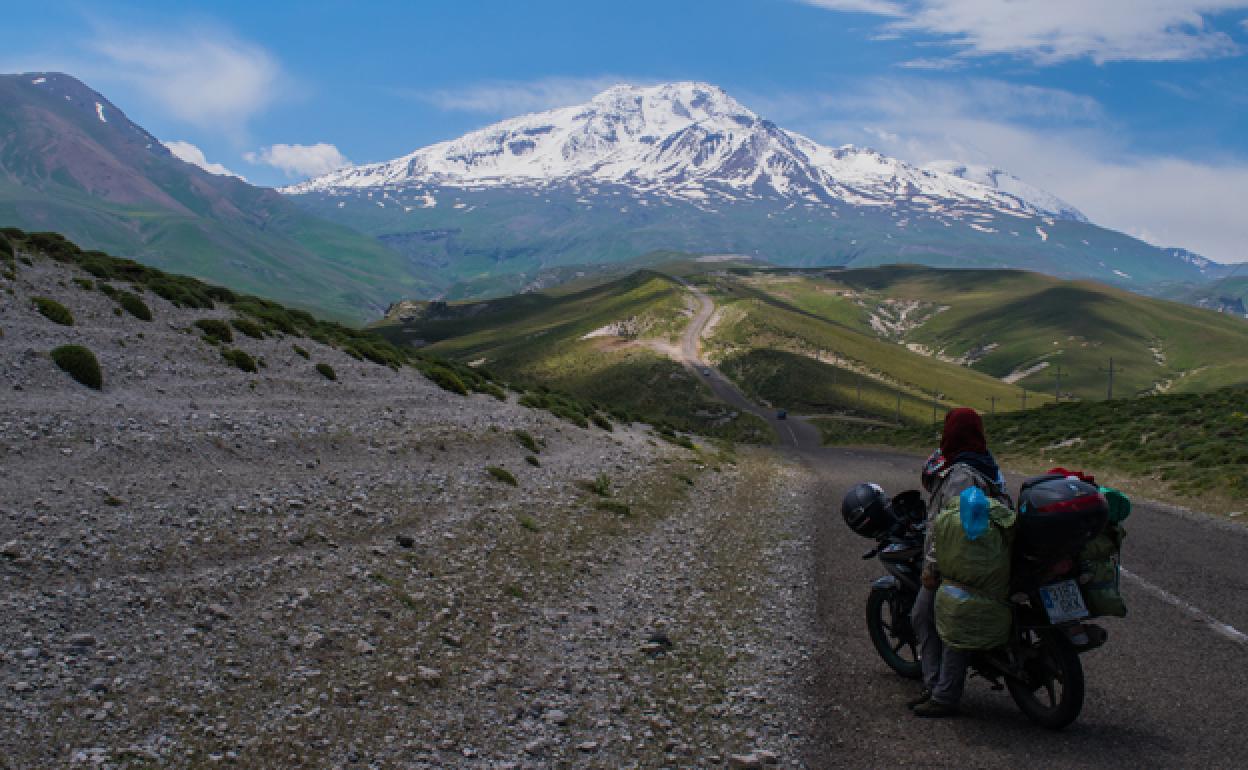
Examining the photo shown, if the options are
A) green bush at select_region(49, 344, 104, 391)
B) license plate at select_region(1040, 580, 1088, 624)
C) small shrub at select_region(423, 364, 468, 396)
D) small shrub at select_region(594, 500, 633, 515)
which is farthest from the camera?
small shrub at select_region(423, 364, 468, 396)

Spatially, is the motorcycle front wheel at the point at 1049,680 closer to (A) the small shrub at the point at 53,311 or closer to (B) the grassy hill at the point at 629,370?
(A) the small shrub at the point at 53,311

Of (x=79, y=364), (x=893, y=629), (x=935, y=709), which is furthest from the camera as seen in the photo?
(x=79, y=364)

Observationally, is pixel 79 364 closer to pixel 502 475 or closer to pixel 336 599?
pixel 502 475

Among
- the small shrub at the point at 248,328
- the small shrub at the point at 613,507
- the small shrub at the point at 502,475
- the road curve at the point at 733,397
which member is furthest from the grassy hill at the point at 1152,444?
the small shrub at the point at 248,328

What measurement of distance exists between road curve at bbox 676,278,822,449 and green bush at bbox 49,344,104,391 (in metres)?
70.5

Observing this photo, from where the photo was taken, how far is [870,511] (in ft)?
32.7

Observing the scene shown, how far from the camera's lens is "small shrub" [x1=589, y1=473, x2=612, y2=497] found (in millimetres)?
22992

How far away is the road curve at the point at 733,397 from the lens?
10006cm

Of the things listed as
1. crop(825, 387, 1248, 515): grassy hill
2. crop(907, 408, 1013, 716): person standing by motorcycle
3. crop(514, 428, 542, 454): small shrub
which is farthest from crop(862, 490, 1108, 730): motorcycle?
crop(825, 387, 1248, 515): grassy hill

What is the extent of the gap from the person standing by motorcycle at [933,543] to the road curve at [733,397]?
248ft

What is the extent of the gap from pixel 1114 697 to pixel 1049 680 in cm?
148

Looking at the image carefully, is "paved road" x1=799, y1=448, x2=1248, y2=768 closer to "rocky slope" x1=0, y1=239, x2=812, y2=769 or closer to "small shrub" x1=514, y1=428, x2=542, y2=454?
"rocky slope" x1=0, y1=239, x2=812, y2=769

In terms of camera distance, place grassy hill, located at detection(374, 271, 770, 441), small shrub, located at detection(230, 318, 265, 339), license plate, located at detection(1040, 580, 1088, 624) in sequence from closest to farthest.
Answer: license plate, located at detection(1040, 580, 1088, 624) → small shrub, located at detection(230, 318, 265, 339) → grassy hill, located at detection(374, 271, 770, 441)

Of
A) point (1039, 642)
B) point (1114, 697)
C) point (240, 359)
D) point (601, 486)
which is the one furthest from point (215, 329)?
point (1114, 697)
